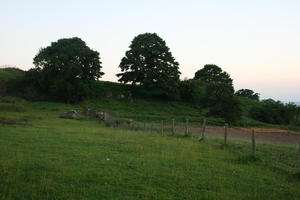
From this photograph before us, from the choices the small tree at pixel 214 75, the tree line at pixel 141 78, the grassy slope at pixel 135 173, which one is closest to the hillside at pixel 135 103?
the tree line at pixel 141 78

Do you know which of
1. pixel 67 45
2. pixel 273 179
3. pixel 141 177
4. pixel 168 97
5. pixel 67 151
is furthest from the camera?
pixel 168 97

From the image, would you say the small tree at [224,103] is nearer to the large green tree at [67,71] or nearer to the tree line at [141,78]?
the tree line at [141,78]

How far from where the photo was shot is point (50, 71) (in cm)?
5275

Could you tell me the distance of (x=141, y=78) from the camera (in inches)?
2441

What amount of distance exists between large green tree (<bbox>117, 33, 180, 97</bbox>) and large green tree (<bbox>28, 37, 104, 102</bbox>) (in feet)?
27.3

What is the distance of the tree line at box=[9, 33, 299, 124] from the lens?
150 feet

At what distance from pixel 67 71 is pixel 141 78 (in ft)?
55.7

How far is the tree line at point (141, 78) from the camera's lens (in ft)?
150

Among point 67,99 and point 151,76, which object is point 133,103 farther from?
point 67,99

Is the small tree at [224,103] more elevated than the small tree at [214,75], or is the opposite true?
the small tree at [214,75]

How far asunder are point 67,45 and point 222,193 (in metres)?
53.8

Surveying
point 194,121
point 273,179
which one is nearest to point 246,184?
point 273,179

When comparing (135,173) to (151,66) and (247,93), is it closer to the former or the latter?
(151,66)

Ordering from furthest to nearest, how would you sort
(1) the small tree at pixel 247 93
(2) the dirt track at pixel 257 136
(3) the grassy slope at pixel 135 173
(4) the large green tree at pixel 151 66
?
1. (1) the small tree at pixel 247 93
2. (4) the large green tree at pixel 151 66
3. (2) the dirt track at pixel 257 136
4. (3) the grassy slope at pixel 135 173
